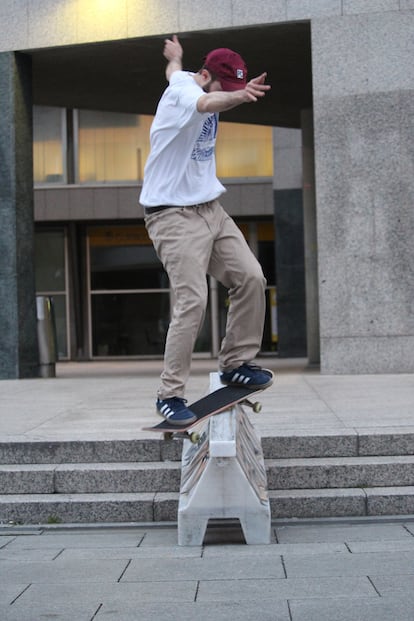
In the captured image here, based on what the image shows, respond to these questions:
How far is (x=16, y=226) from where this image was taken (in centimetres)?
1294

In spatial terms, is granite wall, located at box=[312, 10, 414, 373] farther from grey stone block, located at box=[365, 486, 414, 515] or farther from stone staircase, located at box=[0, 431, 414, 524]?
grey stone block, located at box=[365, 486, 414, 515]

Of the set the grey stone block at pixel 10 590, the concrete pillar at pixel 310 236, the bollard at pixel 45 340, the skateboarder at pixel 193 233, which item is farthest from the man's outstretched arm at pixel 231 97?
the concrete pillar at pixel 310 236

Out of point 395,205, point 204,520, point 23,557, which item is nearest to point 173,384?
point 204,520

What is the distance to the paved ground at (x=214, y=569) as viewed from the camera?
3584 millimetres

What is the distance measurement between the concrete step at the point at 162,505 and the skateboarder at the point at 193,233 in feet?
2.42

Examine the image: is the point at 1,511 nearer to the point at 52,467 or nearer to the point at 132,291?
the point at 52,467

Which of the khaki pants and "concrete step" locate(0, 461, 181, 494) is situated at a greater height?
the khaki pants

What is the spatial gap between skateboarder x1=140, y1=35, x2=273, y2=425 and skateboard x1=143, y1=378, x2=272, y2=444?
4 centimetres

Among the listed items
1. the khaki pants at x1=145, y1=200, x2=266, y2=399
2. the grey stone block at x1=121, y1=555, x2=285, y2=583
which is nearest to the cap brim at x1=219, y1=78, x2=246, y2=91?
the khaki pants at x1=145, y1=200, x2=266, y2=399

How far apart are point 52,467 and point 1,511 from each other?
1.50 feet

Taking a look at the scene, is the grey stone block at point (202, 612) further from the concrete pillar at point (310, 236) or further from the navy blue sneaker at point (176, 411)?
the concrete pillar at point (310, 236)

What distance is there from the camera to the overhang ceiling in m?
12.9

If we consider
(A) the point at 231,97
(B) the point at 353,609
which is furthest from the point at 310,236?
(B) the point at 353,609

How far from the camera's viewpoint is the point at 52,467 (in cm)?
588
